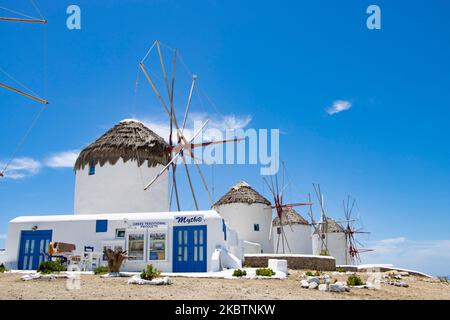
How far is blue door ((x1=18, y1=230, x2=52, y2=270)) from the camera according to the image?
21.3 m

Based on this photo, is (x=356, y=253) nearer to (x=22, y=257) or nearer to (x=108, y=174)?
(x=108, y=174)

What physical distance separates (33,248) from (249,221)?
795 inches

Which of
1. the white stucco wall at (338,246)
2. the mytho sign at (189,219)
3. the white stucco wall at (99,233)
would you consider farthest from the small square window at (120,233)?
the white stucco wall at (338,246)

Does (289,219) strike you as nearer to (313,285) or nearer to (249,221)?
(249,221)

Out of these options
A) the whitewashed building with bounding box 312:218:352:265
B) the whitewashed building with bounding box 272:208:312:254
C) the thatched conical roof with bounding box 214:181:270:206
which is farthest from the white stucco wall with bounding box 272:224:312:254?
the thatched conical roof with bounding box 214:181:270:206

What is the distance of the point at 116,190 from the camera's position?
2667cm

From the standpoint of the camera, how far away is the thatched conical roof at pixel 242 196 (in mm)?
38219

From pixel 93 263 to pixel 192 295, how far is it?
10.8m

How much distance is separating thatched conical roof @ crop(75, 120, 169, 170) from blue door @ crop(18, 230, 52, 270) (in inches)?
264

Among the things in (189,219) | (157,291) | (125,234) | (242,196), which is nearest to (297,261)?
(242,196)

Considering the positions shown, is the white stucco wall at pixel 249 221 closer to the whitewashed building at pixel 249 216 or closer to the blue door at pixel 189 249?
the whitewashed building at pixel 249 216

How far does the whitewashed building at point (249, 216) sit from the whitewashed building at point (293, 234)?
4.44 metres

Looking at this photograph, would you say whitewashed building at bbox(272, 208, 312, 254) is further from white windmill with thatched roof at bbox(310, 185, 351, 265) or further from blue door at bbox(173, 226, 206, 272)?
blue door at bbox(173, 226, 206, 272)
